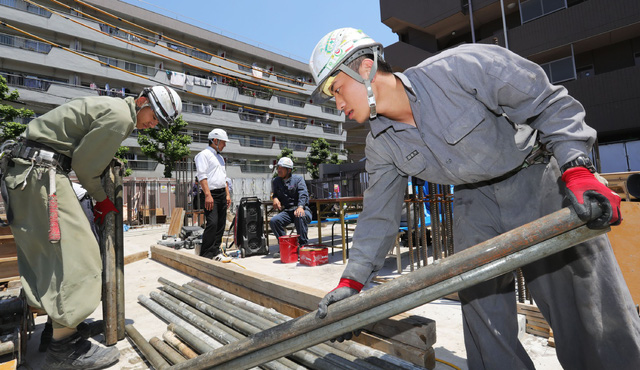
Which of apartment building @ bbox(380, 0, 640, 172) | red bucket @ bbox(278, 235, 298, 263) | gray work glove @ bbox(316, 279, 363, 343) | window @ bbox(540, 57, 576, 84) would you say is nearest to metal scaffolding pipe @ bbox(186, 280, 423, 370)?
Result: gray work glove @ bbox(316, 279, 363, 343)

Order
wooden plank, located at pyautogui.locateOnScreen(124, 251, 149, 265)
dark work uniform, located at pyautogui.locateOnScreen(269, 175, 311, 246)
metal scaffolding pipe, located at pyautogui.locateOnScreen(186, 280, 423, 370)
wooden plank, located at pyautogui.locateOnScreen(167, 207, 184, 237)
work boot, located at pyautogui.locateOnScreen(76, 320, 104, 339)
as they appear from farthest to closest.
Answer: wooden plank, located at pyautogui.locateOnScreen(167, 207, 184, 237)
dark work uniform, located at pyautogui.locateOnScreen(269, 175, 311, 246)
wooden plank, located at pyautogui.locateOnScreen(124, 251, 149, 265)
work boot, located at pyautogui.locateOnScreen(76, 320, 104, 339)
metal scaffolding pipe, located at pyautogui.locateOnScreen(186, 280, 423, 370)

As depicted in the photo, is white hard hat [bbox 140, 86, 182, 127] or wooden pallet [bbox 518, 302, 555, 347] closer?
wooden pallet [bbox 518, 302, 555, 347]

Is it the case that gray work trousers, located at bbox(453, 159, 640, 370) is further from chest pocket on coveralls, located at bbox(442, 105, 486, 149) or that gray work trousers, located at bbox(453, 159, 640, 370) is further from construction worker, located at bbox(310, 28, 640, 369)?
chest pocket on coveralls, located at bbox(442, 105, 486, 149)

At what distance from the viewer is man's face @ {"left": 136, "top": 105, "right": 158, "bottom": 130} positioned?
2555 mm

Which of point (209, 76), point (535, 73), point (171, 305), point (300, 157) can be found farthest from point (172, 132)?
point (535, 73)

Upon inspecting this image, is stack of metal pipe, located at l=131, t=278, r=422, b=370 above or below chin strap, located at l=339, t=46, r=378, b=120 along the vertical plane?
below

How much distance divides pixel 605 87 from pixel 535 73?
52.6 feet

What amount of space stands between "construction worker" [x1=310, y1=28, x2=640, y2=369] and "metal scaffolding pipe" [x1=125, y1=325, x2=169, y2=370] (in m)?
1.29

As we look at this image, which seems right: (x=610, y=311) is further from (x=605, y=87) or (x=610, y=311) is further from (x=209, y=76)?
(x=209, y=76)

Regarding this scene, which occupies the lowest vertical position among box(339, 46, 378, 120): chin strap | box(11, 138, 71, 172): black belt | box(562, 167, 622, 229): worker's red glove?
box(562, 167, 622, 229): worker's red glove

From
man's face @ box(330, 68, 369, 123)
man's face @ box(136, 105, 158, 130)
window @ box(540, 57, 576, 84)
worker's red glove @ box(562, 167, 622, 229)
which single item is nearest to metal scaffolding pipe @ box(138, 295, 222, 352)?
man's face @ box(136, 105, 158, 130)

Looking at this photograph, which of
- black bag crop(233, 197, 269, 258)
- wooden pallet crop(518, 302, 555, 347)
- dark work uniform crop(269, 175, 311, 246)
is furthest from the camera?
dark work uniform crop(269, 175, 311, 246)

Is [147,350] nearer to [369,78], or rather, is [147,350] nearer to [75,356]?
[75,356]

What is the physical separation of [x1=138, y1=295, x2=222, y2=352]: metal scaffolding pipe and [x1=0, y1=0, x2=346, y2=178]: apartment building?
30.2 meters
